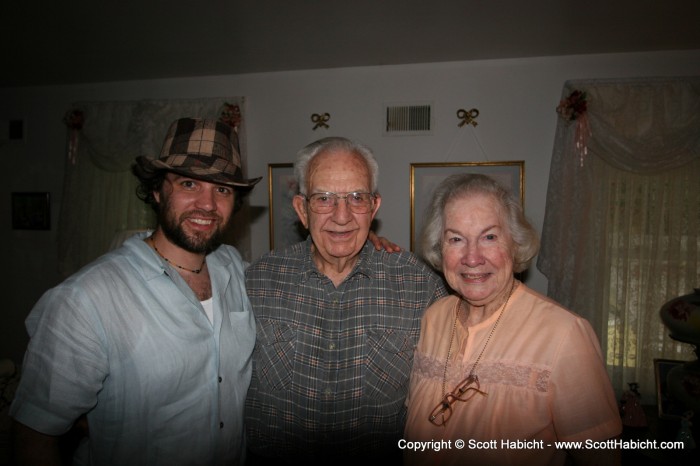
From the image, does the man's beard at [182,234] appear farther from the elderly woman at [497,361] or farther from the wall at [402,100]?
the wall at [402,100]

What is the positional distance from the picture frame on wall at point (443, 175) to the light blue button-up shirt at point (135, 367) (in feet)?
8.15

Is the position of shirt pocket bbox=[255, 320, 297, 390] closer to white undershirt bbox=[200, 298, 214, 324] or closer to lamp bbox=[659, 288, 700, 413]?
white undershirt bbox=[200, 298, 214, 324]

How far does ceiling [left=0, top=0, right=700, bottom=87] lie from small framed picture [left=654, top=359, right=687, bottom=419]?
99.1 inches

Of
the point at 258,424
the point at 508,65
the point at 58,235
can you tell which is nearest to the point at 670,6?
the point at 508,65

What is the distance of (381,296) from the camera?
1714 millimetres

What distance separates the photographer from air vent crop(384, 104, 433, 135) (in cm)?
373

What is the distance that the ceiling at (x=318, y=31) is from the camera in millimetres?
2543

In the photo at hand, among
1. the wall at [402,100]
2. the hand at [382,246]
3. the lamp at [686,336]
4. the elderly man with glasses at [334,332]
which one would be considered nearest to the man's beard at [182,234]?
the elderly man with glasses at [334,332]

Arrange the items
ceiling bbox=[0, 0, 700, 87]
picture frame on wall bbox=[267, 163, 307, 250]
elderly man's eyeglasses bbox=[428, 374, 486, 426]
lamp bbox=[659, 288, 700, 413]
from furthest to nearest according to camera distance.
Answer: picture frame on wall bbox=[267, 163, 307, 250] → ceiling bbox=[0, 0, 700, 87] → lamp bbox=[659, 288, 700, 413] → elderly man's eyeglasses bbox=[428, 374, 486, 426]

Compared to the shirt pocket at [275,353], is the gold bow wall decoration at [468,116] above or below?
above

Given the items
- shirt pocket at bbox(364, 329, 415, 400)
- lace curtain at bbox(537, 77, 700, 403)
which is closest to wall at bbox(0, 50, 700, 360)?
lace curtain at bbox(537, 77, 700, 403)

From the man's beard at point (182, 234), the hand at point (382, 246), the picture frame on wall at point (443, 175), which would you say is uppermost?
the picture frame on wall at point (443, 175)

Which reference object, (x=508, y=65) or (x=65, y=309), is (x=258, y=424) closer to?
(x=65, y=309)

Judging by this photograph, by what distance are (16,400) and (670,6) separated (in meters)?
4.05
